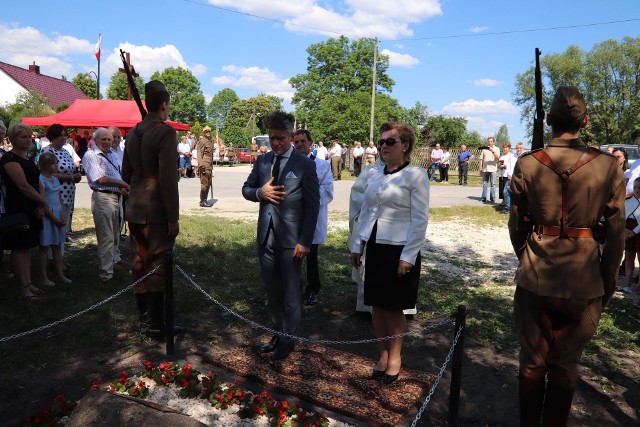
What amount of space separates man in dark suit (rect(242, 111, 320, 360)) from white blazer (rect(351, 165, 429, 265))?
0.67 meters

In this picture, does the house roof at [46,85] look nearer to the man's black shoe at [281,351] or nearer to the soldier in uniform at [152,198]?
the soldier in uniform at [152,198]

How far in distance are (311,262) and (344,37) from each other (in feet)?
197

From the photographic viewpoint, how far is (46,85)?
2244 inches

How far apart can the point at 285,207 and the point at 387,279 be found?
1092mm

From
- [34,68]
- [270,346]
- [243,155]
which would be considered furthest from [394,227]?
[34,68]

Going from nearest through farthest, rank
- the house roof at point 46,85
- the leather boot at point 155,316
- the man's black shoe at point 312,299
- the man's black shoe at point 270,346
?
the man's black shoe at point 270,346 < the leather boot at point 155,316 < the man's black shoe at point 312,299 < the house roof at point 46,85

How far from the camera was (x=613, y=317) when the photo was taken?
6.07 m

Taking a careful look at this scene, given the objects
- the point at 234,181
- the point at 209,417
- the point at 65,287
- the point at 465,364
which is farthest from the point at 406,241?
the point at 234,181

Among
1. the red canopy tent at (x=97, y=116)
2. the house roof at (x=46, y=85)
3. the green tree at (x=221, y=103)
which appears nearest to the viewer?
the red canopy tent at (x=97, y=116)

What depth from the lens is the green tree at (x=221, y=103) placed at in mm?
126625

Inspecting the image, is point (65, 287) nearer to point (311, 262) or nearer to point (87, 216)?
point (311, 262)

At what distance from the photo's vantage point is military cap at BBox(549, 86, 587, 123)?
9.56 feet

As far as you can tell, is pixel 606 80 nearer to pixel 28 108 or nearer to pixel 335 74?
pixel 335 74

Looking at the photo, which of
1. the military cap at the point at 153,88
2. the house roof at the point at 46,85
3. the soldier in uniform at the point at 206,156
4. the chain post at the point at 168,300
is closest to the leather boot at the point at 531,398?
the chain post at the point at 168,300
